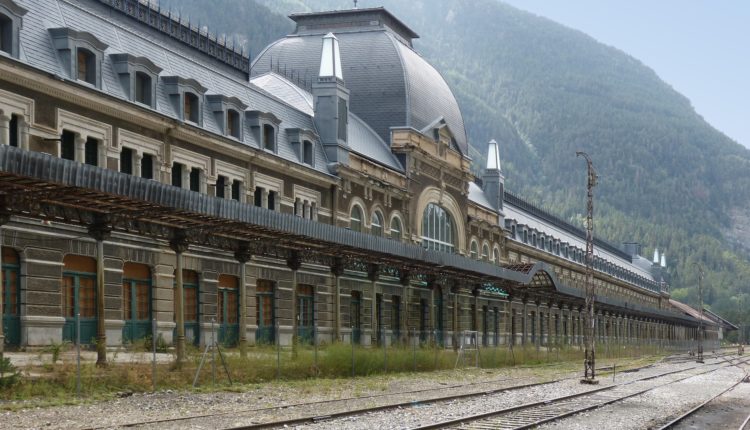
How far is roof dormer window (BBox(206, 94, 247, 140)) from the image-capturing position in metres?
44.3

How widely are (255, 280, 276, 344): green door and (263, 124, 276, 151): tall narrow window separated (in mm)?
5691

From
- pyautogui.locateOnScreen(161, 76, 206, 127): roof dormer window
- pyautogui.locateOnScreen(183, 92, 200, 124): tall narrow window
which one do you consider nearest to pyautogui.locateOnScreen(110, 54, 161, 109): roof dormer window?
pyautogui.locateOnScreen(161, 76, 206, 127): roof dormer window

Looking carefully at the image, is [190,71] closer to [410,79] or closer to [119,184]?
[119,184]

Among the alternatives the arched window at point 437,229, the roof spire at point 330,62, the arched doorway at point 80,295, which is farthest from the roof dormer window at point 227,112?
the arched window at point 437,229

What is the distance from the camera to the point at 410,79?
65.8 m

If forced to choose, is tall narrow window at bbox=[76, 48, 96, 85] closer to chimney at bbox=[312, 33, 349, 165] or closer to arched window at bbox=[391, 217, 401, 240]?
chimney at bbox=[312, 33, 349, 165]

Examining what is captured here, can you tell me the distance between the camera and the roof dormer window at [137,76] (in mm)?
37688

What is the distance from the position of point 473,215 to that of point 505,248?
949 centimetres

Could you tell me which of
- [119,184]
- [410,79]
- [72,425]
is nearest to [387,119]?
[410,79]

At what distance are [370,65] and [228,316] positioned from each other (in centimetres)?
2538

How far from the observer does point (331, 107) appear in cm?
5584

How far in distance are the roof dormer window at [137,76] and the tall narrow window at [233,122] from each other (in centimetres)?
612

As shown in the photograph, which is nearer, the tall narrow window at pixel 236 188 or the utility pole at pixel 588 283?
the utility pole at pixel 588 283

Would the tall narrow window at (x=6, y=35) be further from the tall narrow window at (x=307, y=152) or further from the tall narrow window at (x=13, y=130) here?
the tall narrow window at (x=307, y=152)
